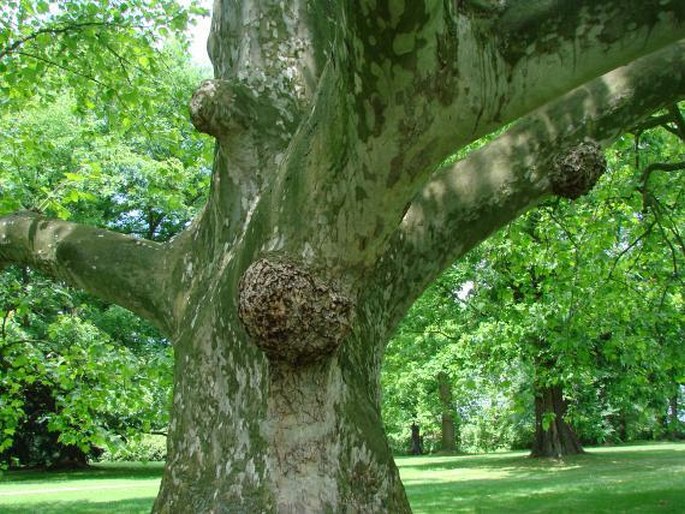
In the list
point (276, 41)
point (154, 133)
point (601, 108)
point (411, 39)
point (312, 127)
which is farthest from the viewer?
point (154, 133)

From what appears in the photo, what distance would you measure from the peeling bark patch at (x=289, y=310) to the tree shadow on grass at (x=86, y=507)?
11.4 meters

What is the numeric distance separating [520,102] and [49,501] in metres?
16.4

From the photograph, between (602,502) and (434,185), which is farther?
(602,502)

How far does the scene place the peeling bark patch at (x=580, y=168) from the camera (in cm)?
297

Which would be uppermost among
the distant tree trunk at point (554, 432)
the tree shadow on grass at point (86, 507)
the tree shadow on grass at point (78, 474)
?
the distant tree trunk at point (554, 432)

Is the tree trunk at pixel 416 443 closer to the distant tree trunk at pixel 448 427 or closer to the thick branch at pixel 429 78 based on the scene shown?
the distant tree trunk at pixel 448 427

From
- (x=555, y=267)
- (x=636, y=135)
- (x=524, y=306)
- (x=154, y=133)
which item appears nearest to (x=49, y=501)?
(x=154, y=133)

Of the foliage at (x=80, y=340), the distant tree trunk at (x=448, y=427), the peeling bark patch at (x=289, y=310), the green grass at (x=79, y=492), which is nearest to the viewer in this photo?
the peeling bark patch at (x=289, y=310)

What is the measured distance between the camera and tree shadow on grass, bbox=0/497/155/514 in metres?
13.0

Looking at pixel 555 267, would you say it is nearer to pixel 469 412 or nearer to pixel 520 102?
pixel 520 102

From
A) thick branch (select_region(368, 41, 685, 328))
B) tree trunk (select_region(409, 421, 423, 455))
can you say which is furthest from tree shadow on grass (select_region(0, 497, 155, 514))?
tree trunk (select_region(409, 421, 423, 455))

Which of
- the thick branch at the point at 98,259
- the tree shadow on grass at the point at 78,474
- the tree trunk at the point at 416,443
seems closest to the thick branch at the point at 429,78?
the thick branch at the point at 98,259

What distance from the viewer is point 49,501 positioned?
15461 mm

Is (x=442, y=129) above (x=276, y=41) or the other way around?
the other way around
